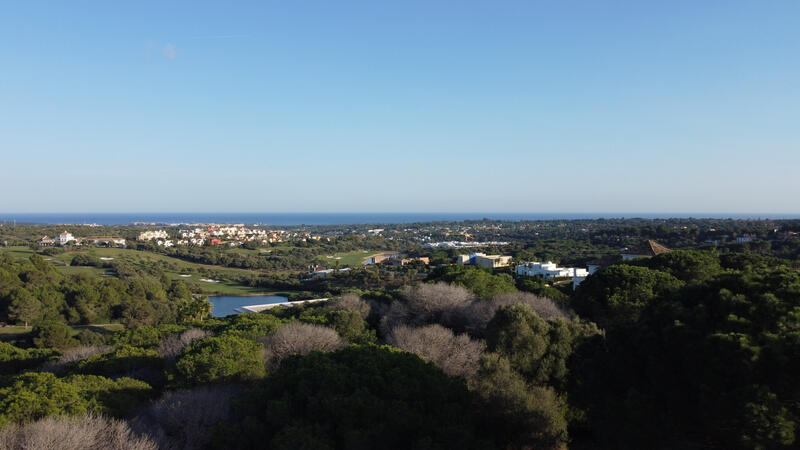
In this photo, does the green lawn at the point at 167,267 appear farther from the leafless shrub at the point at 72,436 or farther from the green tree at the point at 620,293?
the leafless shrub at the point at 72,436

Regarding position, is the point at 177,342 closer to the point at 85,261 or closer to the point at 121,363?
the point at 121,363

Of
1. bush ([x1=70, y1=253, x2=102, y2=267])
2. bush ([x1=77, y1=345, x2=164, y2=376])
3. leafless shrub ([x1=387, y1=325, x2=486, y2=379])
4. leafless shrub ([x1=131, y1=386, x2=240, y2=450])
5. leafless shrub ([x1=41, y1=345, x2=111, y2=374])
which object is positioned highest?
leafless shrub ([x1=387, y1=325, x2=486, y2=379])

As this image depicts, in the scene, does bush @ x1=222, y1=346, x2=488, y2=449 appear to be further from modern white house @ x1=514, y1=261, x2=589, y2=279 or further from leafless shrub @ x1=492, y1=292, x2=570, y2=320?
modern white house @ x1=514, y1=261, x2=589, y2=279

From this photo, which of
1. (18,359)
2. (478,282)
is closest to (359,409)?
(18,359)

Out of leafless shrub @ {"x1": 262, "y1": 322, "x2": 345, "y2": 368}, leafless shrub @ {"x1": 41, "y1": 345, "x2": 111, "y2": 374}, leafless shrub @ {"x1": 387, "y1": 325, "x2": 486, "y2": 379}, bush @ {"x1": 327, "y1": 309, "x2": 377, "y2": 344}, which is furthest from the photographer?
bush @ {"x1": 327, "y1": 309, "x2": 377, "y2": 344}

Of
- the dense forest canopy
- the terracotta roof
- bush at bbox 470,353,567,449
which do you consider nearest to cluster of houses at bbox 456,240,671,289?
the terracotta roof

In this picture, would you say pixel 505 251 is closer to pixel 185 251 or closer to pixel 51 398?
pixel 185 251
